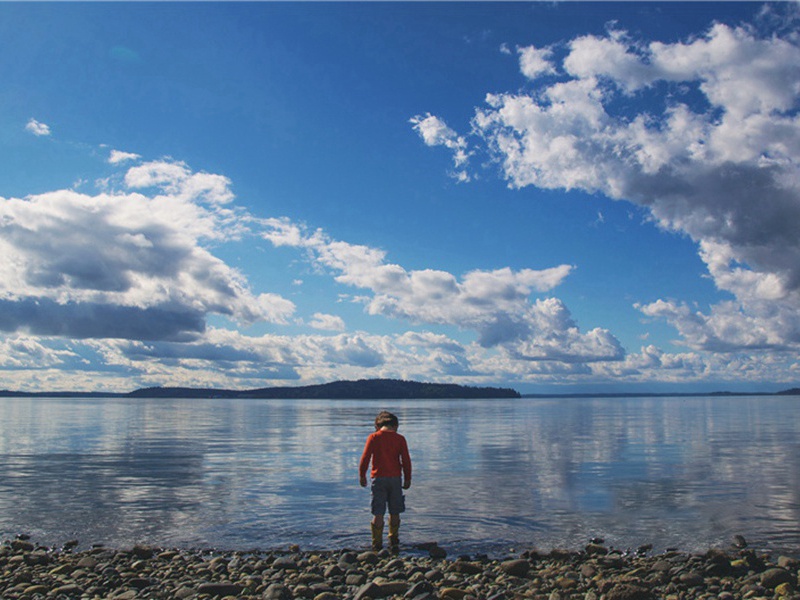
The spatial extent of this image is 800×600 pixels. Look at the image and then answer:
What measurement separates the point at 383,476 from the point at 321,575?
130 inches

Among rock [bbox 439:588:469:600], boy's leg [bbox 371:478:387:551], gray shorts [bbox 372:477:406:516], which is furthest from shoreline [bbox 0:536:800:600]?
gray shorts [bbox 372:477:406:516]

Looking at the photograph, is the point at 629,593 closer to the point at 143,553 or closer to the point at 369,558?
the point at 369,558

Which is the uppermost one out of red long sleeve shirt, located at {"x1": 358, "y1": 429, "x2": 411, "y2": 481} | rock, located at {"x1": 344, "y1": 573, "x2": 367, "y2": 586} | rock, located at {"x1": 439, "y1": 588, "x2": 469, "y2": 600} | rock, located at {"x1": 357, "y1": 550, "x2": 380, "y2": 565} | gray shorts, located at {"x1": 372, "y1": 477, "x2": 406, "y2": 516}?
red long sleeve shirt, located at {"x1": 358, "y1": 429, "x2": 411, "y2": 481}

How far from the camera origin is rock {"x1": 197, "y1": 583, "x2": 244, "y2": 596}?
1288 cm

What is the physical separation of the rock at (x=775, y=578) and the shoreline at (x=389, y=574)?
21 millimetres

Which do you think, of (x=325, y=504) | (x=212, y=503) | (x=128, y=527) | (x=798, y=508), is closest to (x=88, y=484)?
(x=212, y=503)

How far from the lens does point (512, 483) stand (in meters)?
29.1

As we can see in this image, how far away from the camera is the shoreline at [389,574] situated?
41.7 feet

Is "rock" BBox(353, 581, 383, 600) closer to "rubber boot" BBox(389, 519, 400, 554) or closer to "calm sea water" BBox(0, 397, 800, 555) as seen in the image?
"rubber boot" BBox(389, 519, 400, 554)

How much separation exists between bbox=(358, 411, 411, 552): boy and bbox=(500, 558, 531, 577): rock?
3381 mm

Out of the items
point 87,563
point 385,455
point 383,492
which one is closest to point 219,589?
point 87,563

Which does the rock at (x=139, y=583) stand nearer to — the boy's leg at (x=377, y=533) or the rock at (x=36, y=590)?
the rock at (x=36, y=590)

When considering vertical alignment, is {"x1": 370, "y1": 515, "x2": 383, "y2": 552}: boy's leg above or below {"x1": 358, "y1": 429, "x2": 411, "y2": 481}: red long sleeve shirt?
below

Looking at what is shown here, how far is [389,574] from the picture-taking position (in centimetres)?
1409
